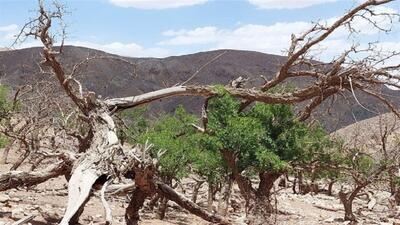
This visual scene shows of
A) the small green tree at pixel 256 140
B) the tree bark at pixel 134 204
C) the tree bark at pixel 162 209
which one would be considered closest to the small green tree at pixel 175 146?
the tree bark at pixel 162 209

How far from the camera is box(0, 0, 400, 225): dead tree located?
6.07 m

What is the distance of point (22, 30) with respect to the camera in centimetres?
873

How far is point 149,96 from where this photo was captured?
8883 millimetres

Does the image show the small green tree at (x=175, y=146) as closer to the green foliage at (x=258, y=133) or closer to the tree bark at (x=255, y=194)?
the tree bark at (x=255, y=194)

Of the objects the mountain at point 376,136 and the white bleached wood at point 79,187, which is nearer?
the white bleached wood at point 79,187

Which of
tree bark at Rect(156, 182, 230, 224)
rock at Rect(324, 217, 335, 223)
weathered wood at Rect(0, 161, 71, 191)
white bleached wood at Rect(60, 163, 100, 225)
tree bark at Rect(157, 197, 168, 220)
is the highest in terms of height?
white bleached wood at Rect(60, 163, 100, 225)

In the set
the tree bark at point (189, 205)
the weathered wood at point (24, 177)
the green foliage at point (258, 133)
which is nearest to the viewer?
the tree bark at point (189, 205)

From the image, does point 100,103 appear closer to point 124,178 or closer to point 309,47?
point 124,178

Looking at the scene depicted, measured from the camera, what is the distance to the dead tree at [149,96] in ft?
19.9

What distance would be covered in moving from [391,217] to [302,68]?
10769 mm

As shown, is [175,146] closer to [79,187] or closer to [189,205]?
[189,205]

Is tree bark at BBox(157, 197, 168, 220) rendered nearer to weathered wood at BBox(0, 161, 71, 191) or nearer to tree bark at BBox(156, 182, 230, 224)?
weathered wood at BBox(0, 161, 71, 191)

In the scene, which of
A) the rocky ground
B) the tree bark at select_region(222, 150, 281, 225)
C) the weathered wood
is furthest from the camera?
the tree bark at select_region(222, 150, 281, 225)

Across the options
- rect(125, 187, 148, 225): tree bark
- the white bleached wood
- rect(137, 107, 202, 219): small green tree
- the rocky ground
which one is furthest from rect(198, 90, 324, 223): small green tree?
the white bleached wood
